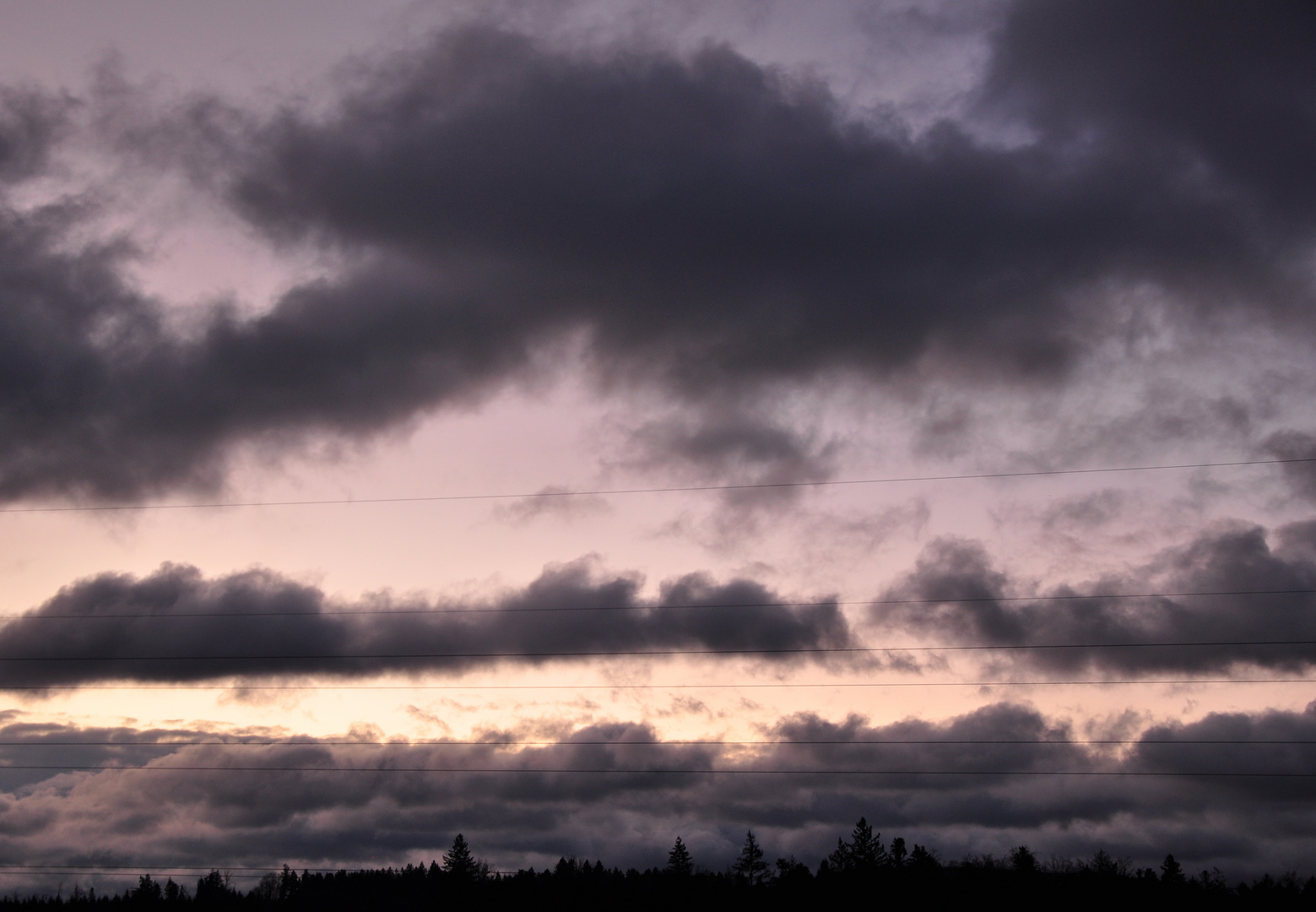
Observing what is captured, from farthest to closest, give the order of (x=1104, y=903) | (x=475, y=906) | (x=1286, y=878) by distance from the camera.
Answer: (x=1286, y=878) < (x=475, y=906) < (x=1104, y=903)

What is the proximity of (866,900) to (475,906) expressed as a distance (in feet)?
208

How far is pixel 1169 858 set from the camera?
196750mm

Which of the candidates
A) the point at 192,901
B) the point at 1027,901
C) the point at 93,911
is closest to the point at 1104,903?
the point at 1027,901

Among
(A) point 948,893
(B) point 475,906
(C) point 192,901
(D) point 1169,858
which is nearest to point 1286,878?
(D) point 1169,858

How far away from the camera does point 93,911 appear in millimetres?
195625

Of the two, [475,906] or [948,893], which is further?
[475,906]

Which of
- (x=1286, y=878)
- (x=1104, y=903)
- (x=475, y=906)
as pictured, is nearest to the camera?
→ (x=1104, y=903)

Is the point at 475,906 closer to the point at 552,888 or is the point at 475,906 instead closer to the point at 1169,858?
the point at 552,888

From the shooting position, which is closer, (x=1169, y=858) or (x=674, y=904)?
(x=674, y=904)

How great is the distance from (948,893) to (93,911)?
14824cm

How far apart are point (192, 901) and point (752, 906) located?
93594 millimetres

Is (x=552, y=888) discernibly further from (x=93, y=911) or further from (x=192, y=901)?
(x=93, y=911)

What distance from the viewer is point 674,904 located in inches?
6112

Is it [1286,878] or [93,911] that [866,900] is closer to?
[1286,878]
